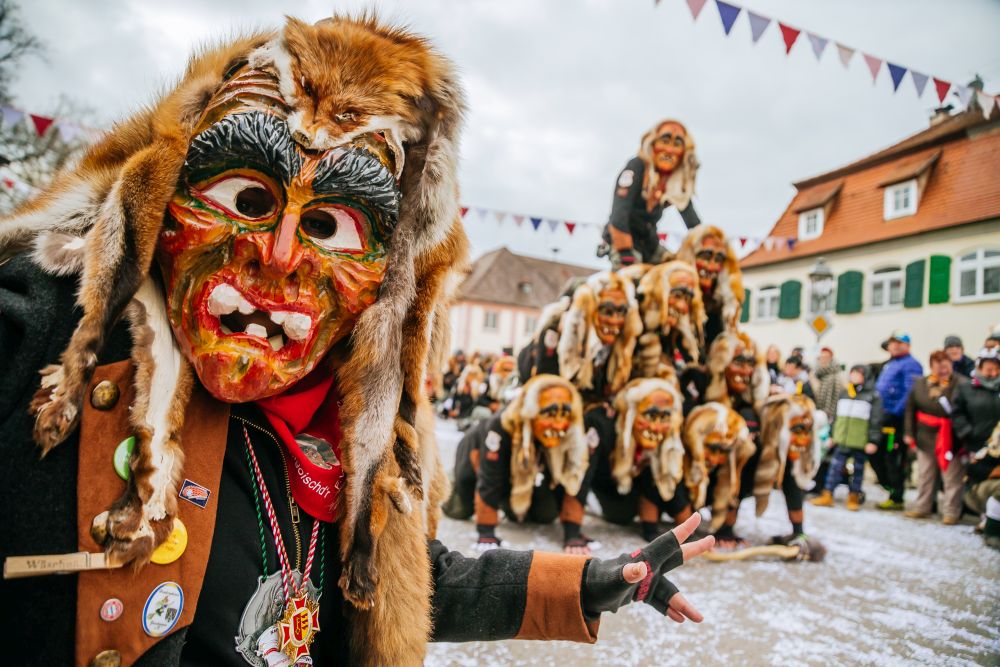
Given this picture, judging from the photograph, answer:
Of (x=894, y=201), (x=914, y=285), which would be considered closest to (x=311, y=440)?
(x=914, y=285)

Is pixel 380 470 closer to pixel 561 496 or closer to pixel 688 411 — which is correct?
pixel 561 496

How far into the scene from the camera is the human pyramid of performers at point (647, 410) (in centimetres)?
442

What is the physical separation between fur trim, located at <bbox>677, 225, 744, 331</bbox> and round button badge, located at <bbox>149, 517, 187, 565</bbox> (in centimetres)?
491

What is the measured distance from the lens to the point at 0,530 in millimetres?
914

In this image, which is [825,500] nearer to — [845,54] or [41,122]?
[845,54]

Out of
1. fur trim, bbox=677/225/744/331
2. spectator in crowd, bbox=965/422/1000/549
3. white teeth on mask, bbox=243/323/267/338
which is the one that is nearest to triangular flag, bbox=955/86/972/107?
fur trim, bbox=677/225/744/331

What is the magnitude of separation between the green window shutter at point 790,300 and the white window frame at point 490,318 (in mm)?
17610

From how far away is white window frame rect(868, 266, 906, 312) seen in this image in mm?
14719

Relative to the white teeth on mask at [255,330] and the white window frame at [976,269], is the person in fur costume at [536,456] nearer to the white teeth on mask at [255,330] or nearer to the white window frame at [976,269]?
the white teeth on mask at [255,330]

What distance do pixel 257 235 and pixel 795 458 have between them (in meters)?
4.71

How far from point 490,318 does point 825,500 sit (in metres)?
26.7

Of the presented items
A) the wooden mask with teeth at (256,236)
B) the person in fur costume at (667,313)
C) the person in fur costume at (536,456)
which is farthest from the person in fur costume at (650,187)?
the wooden mask with teeth at (256,236)

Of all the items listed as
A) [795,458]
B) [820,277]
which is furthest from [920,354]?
[795,458]

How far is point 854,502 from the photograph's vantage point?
A: 23.1 ft
